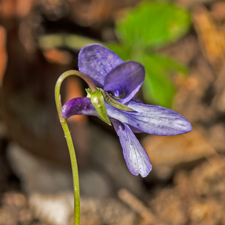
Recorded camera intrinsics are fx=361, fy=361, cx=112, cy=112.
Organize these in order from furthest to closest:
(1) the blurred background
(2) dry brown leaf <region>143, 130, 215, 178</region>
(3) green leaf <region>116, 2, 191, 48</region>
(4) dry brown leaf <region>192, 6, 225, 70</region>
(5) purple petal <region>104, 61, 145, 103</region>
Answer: (4) dry brown leaf <region>192, 6, 225, 70</region> → (3) green leaf <region>116, 2, 191, 48</region> → (2) dry brown leaf <region>143, 130, 215, 178</region> → (1) the blurred background → (5) purple petal <region>104, 61, 145, 103</region>

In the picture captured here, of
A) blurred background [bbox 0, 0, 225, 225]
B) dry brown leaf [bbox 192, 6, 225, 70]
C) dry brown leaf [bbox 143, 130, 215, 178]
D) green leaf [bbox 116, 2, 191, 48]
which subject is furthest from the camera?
dry brown leaf [bbox 192, 6, 225, 70]

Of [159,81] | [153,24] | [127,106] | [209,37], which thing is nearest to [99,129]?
[159,81]

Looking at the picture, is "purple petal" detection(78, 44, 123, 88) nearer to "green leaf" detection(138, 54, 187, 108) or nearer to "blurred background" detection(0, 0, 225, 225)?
"blurred background" detection(0, 0, 225, 225)

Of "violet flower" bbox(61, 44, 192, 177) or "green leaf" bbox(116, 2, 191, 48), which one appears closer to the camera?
"violet flower" bbox(61, 44, 192, 177)

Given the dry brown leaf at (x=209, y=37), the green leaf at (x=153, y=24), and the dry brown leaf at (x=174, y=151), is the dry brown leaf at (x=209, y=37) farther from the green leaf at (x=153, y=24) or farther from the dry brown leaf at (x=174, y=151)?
the dry brown leaf at (x=174, y=151)

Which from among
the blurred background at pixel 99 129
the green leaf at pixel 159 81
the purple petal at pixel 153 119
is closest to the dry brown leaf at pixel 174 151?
the blurred background at pixel 99 129

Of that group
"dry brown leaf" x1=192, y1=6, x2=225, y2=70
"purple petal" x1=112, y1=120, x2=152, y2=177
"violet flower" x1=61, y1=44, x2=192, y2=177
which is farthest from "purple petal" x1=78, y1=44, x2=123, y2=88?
"dry brown leaf" x1=192, y1=6, x2=225, y2=70

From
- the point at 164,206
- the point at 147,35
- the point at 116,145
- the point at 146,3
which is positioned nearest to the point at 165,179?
the point at 164,206
